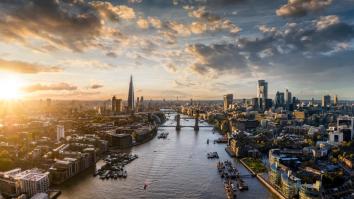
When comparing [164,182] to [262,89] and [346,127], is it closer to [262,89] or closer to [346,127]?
[346,127]

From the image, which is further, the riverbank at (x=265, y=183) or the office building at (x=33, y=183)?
the riverbank at (x=265, y=183)

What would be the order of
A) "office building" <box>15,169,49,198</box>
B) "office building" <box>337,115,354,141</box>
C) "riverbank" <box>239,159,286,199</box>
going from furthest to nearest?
"office building" <box>337,115,354,141</box>, "riverbank" <box>239,159,286,199</box>, "office building" <box>15,169,49,198</box>

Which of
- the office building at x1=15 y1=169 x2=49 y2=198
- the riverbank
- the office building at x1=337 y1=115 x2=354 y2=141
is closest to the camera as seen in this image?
the office building at x1=15 y1=169 x2=49 y2=198

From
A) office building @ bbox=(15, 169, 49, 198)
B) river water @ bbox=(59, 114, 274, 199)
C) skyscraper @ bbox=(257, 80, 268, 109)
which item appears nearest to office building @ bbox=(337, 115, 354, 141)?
river water @ bbox=(59, 114, 274, 199)

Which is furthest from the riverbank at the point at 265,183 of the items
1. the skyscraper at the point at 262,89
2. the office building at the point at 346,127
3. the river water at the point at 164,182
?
Answer: the skyscraper at the point at 262,89

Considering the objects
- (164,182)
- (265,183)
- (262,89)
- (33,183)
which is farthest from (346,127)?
(262,89)

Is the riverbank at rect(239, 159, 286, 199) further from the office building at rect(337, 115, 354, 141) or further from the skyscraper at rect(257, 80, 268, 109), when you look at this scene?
the skyscraper at rect(257, 80, 268, 109)

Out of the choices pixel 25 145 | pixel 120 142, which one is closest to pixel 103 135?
pixel 120 142

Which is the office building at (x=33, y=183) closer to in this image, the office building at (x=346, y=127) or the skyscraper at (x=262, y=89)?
the office building at (x=346, y=127)

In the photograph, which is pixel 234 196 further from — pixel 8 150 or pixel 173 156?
pixel 8 150

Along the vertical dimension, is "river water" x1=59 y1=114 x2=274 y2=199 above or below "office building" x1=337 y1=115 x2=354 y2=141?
below

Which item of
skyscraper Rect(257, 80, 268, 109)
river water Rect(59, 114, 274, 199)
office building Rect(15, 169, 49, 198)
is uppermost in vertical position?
skyscraper Rect(257, 80, 268, 109)

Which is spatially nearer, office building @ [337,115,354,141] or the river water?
the river water
